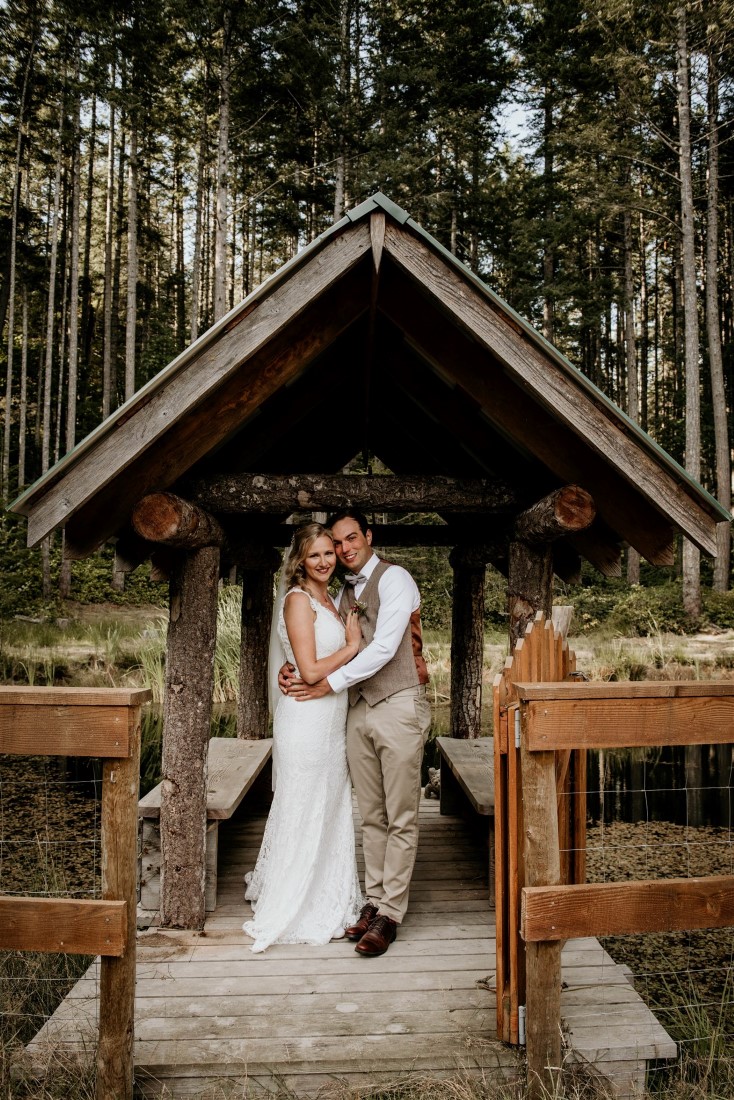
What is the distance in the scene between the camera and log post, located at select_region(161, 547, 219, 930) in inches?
145

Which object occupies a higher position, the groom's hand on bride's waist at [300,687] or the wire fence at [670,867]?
the groom's hand on bride's waist at [300,687]

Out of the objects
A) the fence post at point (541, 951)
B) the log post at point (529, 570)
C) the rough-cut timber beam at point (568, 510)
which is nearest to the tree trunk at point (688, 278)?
the log post at point (529, 570)

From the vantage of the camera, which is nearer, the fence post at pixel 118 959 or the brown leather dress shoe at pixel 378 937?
the fence post at pixel 118 959

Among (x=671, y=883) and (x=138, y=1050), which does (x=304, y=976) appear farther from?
(x=671, y=883)

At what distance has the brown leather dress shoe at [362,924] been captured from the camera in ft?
11.8

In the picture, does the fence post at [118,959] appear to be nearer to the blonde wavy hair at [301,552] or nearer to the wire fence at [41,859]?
the wire fence at [41,859]

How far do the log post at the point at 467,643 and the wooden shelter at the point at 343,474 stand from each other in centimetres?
77

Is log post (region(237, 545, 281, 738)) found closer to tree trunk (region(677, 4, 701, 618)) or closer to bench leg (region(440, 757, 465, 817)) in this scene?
bench leg (region(440, 757, 465, 817))

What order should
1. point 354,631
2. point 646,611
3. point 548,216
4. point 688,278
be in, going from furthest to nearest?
point 548,216 < point 688,278 < point 646,611 < point 354,631

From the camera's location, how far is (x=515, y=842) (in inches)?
104

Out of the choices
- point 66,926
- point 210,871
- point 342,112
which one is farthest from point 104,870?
point 342,112

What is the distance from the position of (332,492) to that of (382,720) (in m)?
1.18

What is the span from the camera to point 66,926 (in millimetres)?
2359

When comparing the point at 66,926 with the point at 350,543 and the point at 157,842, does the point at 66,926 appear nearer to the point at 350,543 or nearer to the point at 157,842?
the point at 157,842
